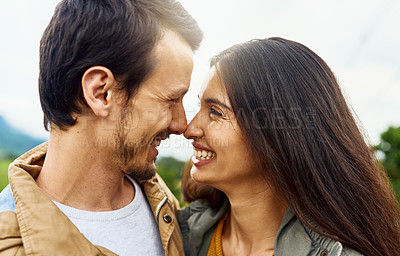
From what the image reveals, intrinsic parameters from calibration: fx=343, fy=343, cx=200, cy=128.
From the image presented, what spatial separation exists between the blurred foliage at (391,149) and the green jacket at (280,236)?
17.6ft

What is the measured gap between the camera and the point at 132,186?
245 cm

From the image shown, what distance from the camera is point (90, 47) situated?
1933 mm

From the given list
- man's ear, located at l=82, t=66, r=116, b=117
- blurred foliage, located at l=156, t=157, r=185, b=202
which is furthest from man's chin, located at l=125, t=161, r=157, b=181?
blurred foliage, located at l=156, t=157, r=185, b=202

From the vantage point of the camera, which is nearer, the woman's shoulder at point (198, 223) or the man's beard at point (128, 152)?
the man's beard at point (128, 152)

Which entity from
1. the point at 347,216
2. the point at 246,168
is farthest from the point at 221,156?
the point at 347,216

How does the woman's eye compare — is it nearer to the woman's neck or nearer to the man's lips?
the man's lips

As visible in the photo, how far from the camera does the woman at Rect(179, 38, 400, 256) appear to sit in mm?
2061

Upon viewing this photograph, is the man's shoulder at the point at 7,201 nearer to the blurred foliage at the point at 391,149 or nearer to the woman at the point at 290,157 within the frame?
the woman at the point at 290,157

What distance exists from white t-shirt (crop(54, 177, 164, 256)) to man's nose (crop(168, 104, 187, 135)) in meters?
0.52

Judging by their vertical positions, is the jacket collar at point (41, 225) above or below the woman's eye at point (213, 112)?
below

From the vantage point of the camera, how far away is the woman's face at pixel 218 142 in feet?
7.26

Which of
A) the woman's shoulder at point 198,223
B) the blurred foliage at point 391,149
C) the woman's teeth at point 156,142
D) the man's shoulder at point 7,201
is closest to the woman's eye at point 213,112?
the woman's teeth at point 156,142

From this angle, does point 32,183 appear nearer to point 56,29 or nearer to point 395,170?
point 56,29

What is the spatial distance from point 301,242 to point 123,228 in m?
1.06
